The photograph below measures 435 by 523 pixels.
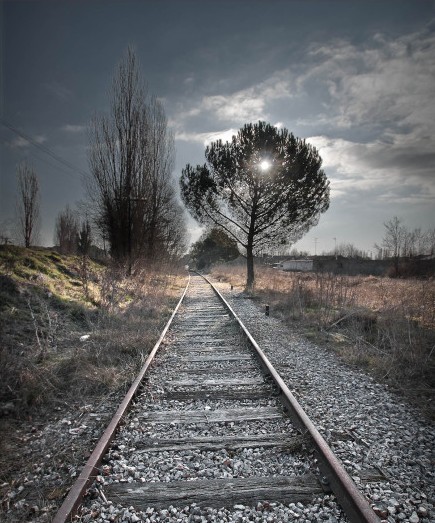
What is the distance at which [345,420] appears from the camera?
3473mm

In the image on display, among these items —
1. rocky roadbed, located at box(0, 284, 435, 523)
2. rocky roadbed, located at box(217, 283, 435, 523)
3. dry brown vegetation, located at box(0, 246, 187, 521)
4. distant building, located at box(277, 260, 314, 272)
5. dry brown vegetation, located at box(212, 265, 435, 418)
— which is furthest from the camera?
distant building, located at box(277, 260, 314, 272)

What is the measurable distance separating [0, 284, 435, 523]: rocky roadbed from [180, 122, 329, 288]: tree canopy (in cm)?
1532

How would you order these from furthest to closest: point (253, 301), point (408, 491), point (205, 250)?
point (205, 250) < point (253, 301) < point (408, 491)

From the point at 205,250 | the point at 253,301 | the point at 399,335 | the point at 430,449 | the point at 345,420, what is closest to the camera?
the point at 430,449

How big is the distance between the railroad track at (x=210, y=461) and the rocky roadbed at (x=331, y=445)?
18mm

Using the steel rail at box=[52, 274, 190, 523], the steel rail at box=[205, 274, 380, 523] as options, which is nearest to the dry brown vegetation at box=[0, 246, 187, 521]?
the steel rail at box=[52, 274, 190, 523]

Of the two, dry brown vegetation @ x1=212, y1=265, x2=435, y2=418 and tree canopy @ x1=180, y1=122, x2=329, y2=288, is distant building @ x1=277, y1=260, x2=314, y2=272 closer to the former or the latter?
tree canopy @ x1=180, y1=122, x2=329, y2=288

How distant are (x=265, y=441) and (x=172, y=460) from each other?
0.87 metres

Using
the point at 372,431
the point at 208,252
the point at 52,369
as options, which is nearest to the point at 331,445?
the point at 372,431

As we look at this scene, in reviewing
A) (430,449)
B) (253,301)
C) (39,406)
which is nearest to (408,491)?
(430,449)

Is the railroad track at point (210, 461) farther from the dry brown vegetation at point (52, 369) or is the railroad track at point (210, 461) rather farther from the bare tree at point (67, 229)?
the bare tree at point (67, 229)

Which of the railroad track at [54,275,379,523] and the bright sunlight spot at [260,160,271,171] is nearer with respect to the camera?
the railroad track at [54,275,379,523]

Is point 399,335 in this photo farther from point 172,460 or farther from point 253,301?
point 253,301

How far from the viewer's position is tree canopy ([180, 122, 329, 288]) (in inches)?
740
